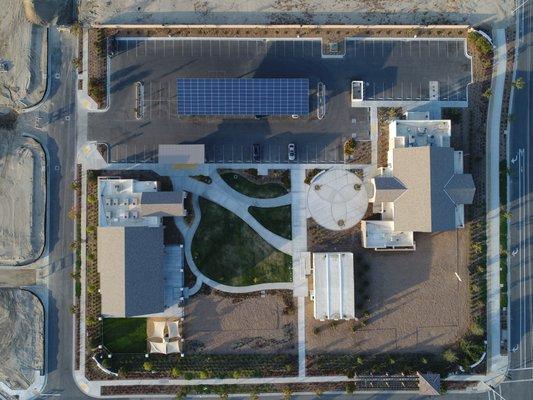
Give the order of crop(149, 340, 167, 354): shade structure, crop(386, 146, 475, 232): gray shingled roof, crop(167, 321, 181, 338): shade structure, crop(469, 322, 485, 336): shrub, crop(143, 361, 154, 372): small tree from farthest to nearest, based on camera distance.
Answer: crop(469, 322, 485, 336): shrub
crop(167, 321, 181, 338): shade structure
crop(149, 340, 167, 354): shade structure
crop(143, 361, 154, 372): small tree
crop(386, 146, 475, 232): gray shingled roof

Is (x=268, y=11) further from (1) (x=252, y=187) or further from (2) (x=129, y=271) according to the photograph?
(2) (x=129, y=271)

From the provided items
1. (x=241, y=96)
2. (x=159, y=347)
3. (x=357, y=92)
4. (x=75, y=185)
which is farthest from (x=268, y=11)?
(x=159, y=347)

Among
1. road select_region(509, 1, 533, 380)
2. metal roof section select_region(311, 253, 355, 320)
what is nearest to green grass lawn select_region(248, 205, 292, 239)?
metal roof section select_region(311, 253, 355, 320)

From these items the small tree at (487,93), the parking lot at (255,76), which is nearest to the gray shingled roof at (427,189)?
the parking lot at (255,76)

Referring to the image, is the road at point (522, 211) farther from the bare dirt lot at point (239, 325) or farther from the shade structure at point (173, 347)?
the shade structure at point (173, 347)

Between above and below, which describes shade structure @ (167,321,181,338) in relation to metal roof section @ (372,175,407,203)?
below

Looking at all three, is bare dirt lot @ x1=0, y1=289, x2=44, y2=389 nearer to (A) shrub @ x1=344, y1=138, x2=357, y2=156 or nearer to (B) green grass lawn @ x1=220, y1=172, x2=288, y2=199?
(B) green grass lawn @ x1=220, y1=172, x2=288, y2=199

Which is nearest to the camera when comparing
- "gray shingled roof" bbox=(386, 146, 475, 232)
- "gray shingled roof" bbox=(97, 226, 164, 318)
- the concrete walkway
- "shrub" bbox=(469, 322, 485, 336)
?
"gray shingled roof" bbox=(97, 226, 164, 318)

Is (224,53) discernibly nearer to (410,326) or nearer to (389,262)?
(389,262)
